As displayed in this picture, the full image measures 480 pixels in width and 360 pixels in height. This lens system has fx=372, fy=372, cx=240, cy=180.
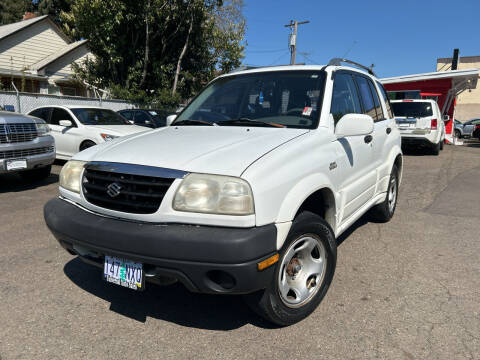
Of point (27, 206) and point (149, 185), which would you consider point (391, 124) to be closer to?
point (149, 185)

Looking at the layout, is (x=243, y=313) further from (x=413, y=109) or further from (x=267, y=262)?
(x=413, y=109)

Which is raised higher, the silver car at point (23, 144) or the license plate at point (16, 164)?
the silver car at point (23, 144)

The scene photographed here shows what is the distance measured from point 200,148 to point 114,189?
0.61 m

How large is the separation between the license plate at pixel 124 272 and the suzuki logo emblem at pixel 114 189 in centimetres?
39

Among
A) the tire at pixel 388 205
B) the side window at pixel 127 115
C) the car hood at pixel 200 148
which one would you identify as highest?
the car hood at pixel 200 148

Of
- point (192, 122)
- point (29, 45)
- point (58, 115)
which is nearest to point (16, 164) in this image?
point (58, 115)

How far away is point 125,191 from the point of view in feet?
7.57

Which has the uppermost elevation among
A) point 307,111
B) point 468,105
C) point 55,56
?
point 55,56

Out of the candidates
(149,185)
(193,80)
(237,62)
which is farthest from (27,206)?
(237,62)

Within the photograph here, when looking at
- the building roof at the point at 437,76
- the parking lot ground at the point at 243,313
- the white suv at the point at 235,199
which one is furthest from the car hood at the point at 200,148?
the building roof at the point at 437,76

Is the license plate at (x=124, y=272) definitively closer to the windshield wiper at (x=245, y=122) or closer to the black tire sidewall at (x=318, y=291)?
the black tire sidewall at (x=318, y=291)

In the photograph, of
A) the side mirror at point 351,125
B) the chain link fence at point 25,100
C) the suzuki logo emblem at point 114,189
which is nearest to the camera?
the suzuki logo emblem at point 114,189

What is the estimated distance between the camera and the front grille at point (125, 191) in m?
2.22

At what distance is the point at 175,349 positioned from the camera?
7.50 feet
